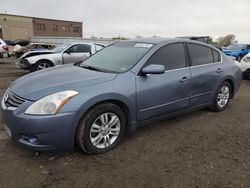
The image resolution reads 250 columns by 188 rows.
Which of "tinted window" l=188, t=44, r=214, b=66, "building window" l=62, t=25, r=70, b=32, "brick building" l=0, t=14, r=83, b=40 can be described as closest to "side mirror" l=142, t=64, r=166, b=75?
"tinted window" l=188, t=44, r=214, b=66

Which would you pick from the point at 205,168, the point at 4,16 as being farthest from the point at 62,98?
the point at 4,16

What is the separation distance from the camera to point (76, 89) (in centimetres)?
296

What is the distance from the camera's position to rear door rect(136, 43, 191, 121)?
3521 millimetres

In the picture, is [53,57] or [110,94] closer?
[110,94]

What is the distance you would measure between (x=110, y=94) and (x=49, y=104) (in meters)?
0.79

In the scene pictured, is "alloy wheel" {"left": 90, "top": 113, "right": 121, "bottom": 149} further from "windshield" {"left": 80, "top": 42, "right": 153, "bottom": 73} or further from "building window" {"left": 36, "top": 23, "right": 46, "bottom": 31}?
"building window" {"left": 36, "top": 23, "right": 46, "bottom": 31}

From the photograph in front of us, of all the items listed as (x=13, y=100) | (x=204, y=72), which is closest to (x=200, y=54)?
(x=204, y=72)

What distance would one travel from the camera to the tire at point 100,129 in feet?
9.88

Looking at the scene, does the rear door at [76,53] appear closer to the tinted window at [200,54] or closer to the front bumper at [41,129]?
the tinted window at [200,54]

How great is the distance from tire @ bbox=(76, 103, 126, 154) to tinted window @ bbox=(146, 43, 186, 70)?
1.02 m

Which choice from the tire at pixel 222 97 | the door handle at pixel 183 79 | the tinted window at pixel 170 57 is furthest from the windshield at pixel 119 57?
the tire at pixel 222 97

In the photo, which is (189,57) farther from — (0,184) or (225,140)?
(0,184)

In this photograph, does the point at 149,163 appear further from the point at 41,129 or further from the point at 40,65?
the point at 40,65

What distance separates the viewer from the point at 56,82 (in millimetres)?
3143
